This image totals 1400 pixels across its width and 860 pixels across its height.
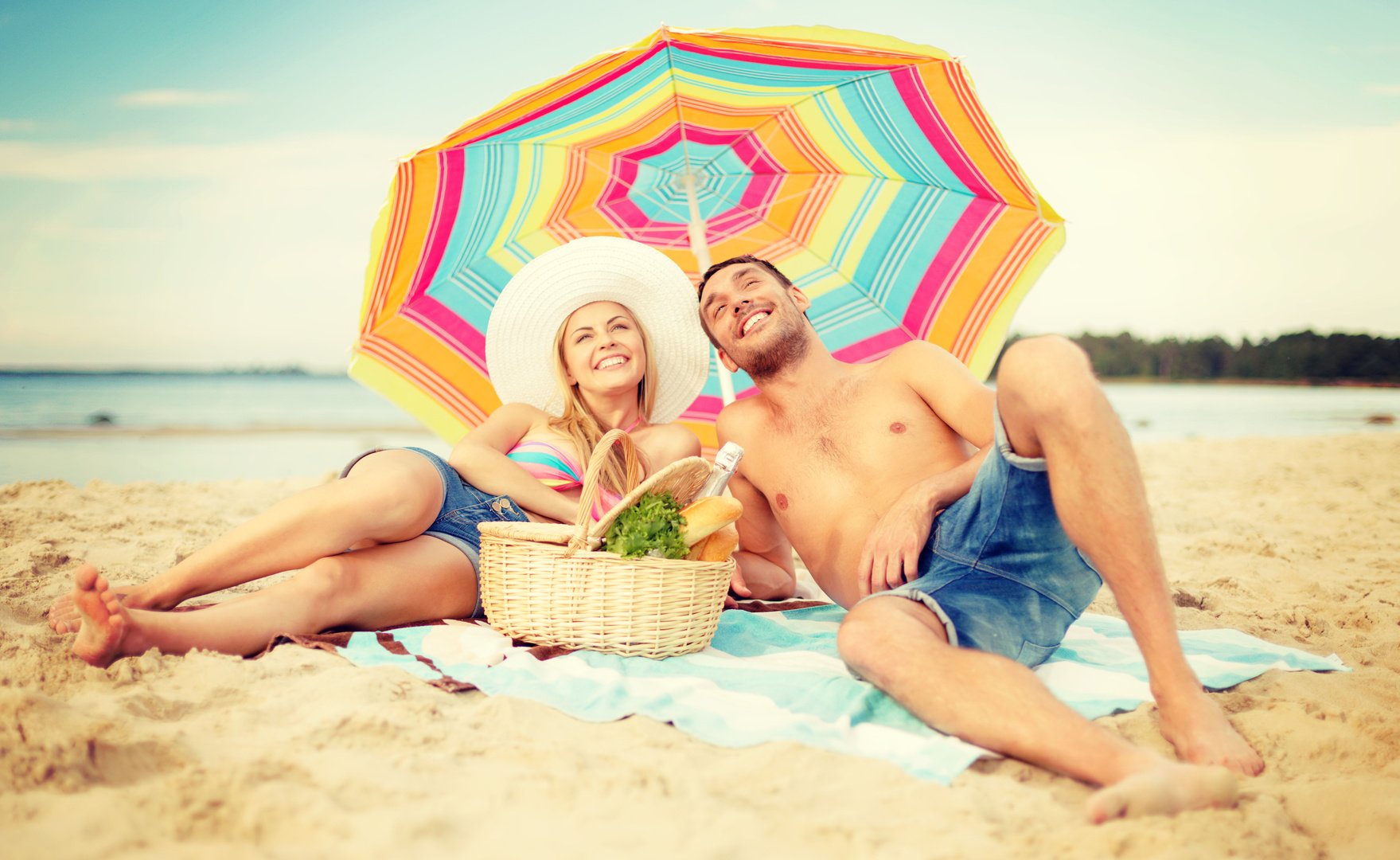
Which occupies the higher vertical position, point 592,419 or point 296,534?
point 592,419

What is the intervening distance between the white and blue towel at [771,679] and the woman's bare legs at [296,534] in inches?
13.4

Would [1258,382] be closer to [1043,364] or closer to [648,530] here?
[1043,364]

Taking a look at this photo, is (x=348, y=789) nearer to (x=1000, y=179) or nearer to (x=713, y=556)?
(x=713, y=556)

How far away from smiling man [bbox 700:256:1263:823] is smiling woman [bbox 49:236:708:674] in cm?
46

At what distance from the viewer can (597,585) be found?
2.49 m

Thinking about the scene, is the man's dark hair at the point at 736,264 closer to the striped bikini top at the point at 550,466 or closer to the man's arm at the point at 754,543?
the man's arm at the point at 754,543

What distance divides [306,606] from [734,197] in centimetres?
258

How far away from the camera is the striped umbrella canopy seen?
3.04 meters

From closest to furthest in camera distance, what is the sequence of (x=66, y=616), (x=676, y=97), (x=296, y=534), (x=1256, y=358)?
(x=66, y=616) < (x=296, y=534) < (x=676, y=97) < (x=1256, y=358)

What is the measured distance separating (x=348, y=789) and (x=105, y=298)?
1650 cm

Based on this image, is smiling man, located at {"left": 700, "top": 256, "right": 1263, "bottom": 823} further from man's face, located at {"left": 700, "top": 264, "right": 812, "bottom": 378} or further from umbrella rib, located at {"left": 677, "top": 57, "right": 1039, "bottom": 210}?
umbrella rib, located at {"left": 677, "top": 57, "right": 1039, "bottom": 210}

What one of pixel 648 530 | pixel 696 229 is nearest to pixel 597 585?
pixel 648 530

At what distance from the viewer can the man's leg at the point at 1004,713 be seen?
151 cm

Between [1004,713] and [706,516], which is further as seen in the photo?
[706,516]
